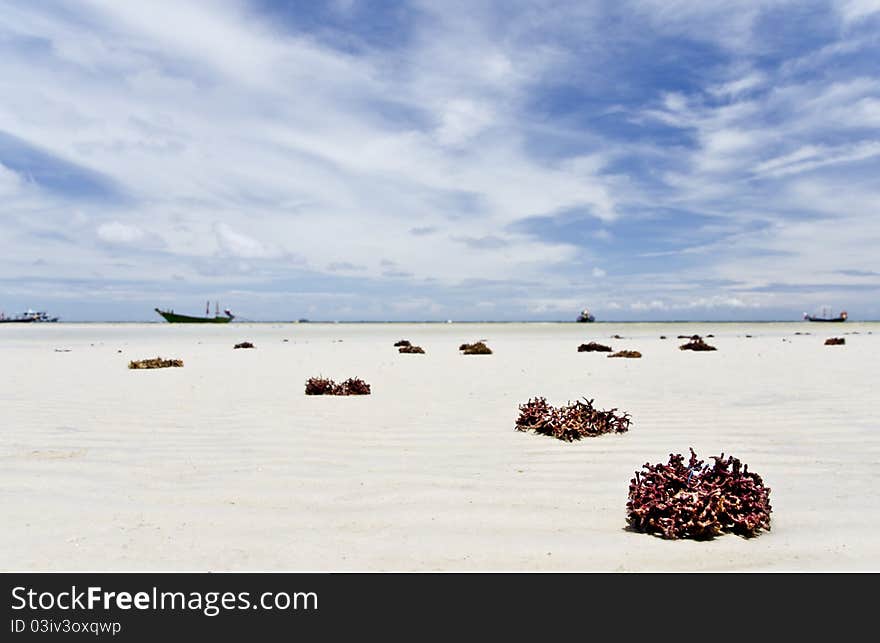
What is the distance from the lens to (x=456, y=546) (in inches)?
139

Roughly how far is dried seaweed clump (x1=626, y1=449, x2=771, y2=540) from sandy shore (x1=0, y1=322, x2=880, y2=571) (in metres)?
0.11

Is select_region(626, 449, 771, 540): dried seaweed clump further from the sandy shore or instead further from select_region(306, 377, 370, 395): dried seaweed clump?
select_region(306, 377, 370, 395): dried seaweed clump

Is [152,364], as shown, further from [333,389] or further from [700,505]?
[700,505]

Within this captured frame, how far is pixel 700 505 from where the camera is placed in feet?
12.3

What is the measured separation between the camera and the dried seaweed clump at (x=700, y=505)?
367 centimetres

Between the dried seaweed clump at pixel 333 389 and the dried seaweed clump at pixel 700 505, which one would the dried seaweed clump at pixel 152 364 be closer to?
the dried seaweed clump at pixel 333 389

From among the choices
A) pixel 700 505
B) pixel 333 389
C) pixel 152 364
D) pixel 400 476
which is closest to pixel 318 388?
pixel 333 389

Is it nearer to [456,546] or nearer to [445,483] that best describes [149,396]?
[445,483]

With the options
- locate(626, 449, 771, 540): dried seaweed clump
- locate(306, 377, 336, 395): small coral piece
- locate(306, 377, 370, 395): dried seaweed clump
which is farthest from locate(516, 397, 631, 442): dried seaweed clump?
locate(306, 377, 336, 395): small coral piece

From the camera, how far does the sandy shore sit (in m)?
3.40

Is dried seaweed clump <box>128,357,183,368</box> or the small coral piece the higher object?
dried seaweed clump <box>128,357,183,368</box>
